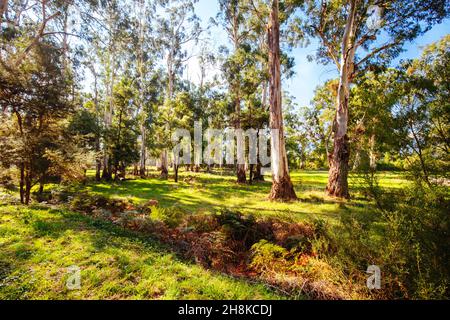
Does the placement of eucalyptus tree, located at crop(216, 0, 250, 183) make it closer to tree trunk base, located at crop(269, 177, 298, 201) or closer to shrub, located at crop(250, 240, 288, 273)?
tree trunk base, located at crop(269, 177, 298, 201)

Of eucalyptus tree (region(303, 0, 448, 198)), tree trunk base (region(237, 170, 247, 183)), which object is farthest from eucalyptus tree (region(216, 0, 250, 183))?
eucalyptus tree (region(303, 0, 448, 198))

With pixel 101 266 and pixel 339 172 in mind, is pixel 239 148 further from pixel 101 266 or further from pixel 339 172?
pixel 101 266

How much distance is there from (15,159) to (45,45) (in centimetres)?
613

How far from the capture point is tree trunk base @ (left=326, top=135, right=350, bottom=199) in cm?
923

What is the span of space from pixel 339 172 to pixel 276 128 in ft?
11.5

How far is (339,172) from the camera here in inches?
369

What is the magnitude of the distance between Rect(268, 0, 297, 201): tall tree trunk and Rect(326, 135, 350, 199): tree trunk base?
1.90 meters

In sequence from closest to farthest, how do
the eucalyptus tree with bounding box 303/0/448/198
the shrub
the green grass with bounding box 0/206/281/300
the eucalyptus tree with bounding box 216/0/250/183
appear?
the green grass with bounding box 0/206/281/300
the shrub
the eucalyptus tree with bounding box 303/0/448/198
the eucalyptus tree with bounding box 216/0/250/183

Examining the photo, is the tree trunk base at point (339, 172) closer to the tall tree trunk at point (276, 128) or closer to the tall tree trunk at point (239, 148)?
the tall tree trunk at point (276, 128)

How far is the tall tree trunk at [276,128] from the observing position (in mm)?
9102

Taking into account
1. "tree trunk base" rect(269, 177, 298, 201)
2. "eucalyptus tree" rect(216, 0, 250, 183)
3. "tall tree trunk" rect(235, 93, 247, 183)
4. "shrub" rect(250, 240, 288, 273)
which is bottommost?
"shrub" rect(250, 240, 288, 273)
